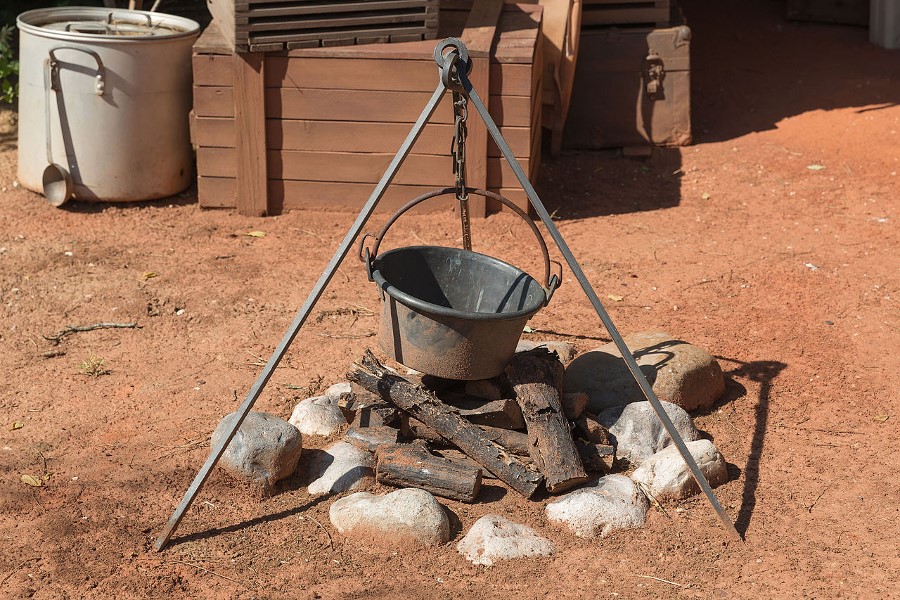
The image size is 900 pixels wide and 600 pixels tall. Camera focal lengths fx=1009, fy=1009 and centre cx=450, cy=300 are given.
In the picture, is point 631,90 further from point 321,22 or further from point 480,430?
point 480,430

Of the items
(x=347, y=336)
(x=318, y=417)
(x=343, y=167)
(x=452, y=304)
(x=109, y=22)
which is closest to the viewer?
(x=318, y=417)

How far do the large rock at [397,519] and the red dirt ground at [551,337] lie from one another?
5 centimetres

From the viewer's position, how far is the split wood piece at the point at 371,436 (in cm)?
371

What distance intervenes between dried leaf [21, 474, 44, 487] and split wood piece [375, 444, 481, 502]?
1.18m

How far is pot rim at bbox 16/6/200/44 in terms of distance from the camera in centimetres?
567

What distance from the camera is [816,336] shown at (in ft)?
15.5

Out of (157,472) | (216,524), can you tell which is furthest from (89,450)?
(216,524)

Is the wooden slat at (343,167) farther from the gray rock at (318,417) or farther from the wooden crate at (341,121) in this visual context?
the gray rock at (318,417)

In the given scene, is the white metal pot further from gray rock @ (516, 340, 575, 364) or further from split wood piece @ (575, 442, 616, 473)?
split wood piece @ (575, 442, 616, 473)

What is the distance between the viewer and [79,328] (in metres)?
4.73

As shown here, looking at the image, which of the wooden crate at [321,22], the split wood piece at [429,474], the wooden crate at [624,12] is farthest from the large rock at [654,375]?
the wooden crate at [624,12]

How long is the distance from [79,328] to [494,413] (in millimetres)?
2154

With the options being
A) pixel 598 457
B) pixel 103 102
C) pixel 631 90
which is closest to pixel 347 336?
pixel 598 457

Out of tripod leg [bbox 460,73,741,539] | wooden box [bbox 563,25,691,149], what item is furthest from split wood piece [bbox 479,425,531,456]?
wooden box [bbox 563,25,691,149]
